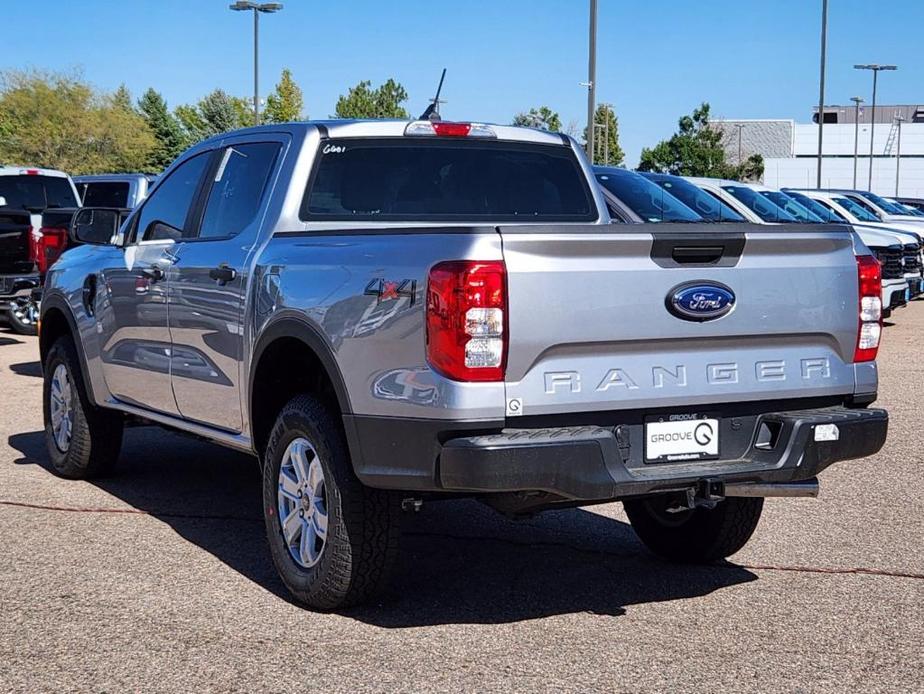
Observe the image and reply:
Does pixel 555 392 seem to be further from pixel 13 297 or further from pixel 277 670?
pixel 13 297

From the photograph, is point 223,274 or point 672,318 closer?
point 672,318

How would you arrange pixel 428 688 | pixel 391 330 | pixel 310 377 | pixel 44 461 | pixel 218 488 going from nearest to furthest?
pixel 428 688 → pixel 391 330 → pixel 310 377 → pixel 218 488 → pixel 44 461

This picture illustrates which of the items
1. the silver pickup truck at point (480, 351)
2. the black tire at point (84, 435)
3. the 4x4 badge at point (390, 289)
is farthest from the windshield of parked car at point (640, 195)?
the 4x4 badge at point (390, 289)

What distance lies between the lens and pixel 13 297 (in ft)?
54.5

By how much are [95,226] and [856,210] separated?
67.2ft

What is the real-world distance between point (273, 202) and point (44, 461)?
353 cm

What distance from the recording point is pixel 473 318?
4539 mm

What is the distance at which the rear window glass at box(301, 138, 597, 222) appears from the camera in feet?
20.4

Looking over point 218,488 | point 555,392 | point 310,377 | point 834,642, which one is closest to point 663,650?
point 834,642

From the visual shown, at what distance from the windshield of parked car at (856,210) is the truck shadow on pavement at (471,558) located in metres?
19.1

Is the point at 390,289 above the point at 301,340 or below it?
above

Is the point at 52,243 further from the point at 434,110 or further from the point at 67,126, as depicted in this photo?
the point at 67,126

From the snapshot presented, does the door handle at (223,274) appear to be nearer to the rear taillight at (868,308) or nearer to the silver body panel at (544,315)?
the silver body panel at (544,315)


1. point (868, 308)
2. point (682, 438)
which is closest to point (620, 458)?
point (682, 438)
